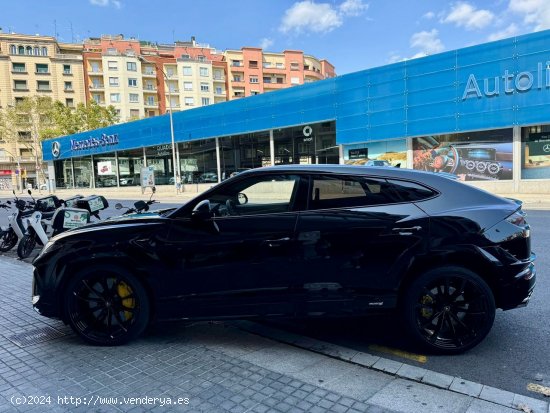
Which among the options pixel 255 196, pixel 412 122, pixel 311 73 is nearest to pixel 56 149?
pixel 412 122

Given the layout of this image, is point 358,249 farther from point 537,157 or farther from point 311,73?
point 311,73

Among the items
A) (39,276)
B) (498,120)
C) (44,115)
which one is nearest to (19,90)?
(44,115)

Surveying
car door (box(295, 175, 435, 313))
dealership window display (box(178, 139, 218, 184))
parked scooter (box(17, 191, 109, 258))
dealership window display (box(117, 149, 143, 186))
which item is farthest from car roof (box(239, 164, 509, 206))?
dealership window display (box(117, 149, 143, 186))

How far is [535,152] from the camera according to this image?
1983cm

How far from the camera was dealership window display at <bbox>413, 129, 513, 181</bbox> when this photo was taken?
20.6 meters

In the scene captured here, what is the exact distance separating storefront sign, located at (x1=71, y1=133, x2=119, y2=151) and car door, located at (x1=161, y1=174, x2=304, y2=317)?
42.5 metres

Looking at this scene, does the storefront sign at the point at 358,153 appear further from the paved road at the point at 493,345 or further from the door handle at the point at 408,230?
the door handle at the point at 408,230

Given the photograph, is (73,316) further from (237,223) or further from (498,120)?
(498,120)

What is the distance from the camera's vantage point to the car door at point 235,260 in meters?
3.48

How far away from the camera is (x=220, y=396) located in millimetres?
2869

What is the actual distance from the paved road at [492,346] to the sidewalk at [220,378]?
0.67 ft

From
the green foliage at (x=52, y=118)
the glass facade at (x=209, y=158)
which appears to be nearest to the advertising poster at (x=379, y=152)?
the glass facade at (x=209, y=158)

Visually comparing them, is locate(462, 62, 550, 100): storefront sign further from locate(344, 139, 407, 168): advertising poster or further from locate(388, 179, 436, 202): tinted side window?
locate(388, 179, 436, 202): tinted side window

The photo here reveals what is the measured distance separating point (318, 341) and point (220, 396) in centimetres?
122
